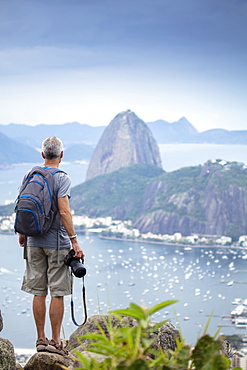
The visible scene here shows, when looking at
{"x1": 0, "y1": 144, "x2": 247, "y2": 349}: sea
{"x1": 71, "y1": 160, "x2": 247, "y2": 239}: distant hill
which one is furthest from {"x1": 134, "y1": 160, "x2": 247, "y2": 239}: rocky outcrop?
{"x1": 0, "y1": 144, "x2": 247, "y2": 349}: sea

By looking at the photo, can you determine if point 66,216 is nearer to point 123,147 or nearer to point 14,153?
point 123,147

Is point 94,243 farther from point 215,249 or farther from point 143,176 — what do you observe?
point 143,176

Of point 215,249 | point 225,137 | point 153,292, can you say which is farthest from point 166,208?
point 225,137

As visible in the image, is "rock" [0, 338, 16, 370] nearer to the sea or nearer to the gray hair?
the gray hair

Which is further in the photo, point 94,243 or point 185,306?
point 94,243

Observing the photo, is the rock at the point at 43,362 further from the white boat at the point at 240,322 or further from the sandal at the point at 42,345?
the white boat at the point at 240,322

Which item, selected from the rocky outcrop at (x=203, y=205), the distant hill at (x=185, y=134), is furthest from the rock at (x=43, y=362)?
the distant hill at (x=185, y=134)

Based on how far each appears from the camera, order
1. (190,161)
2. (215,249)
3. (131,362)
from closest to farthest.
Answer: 1. (131,362)
2. (215,249)
3. (190,161)
